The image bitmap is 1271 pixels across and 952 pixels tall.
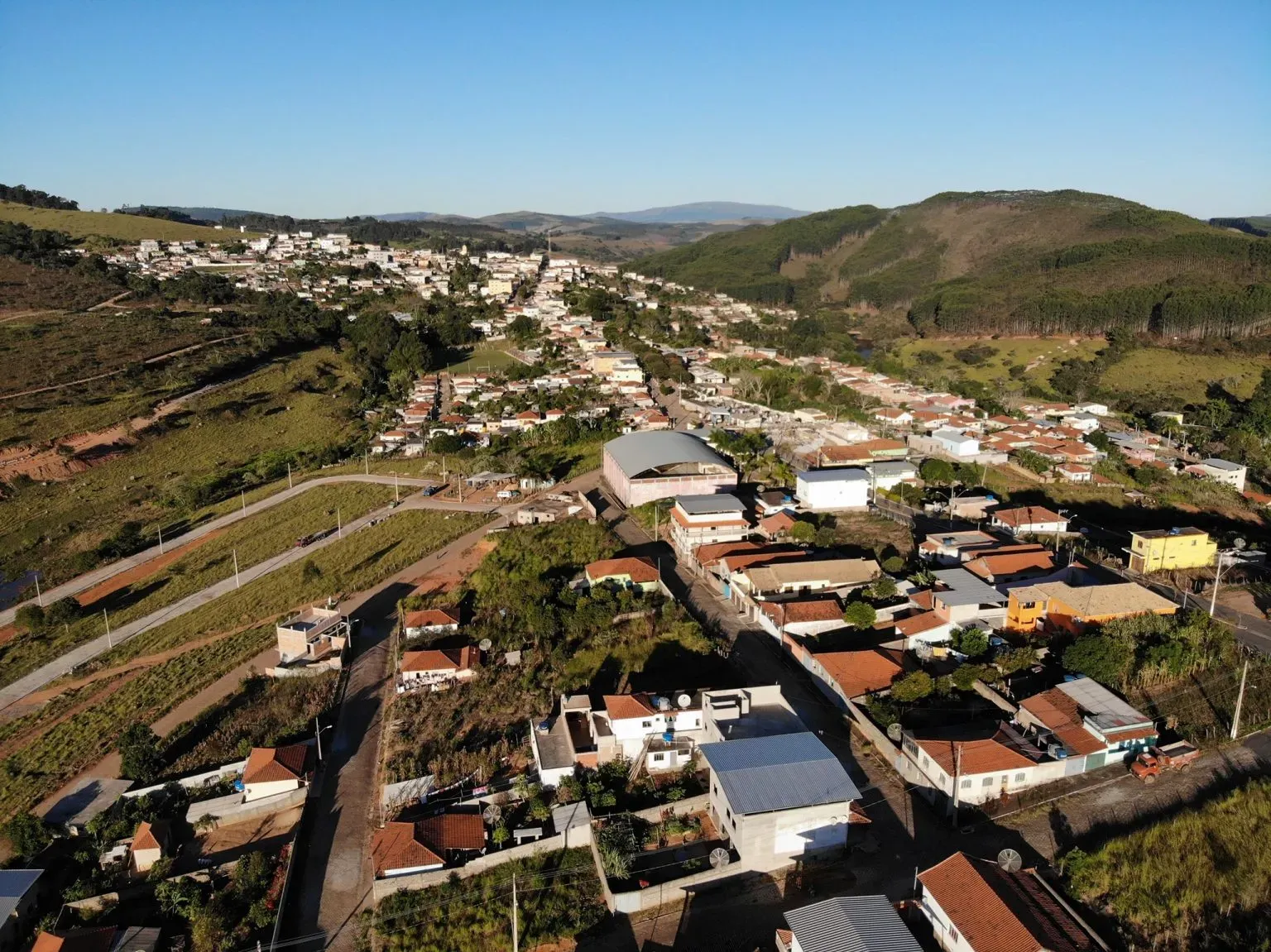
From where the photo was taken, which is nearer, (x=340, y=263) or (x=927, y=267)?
(x=340, y=263)

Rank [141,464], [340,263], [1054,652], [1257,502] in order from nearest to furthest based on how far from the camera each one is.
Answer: [1054,652] < [1257,502] < [141,464] < [340,263]

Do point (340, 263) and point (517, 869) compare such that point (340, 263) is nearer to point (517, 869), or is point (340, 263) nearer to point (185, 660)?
point (185, 660)

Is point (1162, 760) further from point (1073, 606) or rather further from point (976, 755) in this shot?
point (1073, 606)

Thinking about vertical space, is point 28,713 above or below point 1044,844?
below

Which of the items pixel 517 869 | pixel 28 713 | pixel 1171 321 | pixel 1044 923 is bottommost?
pixel 28 713

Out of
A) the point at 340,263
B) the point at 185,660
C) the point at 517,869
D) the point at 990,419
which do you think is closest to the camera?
the point at 517,869

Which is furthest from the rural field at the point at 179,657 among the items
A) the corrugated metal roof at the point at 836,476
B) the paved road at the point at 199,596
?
the corrugated metal roof at the point at 836,476

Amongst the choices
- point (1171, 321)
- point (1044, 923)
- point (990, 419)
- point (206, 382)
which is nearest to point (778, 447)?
point (990, 419)
